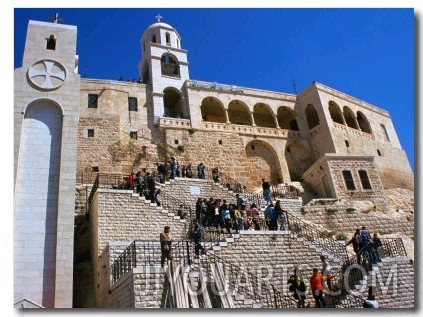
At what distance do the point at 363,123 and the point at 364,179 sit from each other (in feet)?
28.7

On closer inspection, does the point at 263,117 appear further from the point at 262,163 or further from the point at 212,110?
the point at 262,163

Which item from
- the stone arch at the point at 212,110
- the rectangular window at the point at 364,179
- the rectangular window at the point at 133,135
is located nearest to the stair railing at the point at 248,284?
the rectangular window at the point at 364,179

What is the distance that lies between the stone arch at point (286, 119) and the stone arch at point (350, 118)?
334 cm

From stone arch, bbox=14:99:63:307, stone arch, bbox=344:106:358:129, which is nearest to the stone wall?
stone arch, bbox=14:99:63:307

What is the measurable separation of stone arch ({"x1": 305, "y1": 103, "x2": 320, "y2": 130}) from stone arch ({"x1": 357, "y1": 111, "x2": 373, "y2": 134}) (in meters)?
3.21

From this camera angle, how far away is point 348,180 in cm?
1802

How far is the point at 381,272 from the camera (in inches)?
390

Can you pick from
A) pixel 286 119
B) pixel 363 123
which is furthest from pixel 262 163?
pixel 363 123

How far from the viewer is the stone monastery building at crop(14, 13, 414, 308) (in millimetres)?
9117

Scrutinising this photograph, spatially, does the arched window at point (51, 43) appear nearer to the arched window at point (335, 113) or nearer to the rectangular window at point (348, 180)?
the rectangular window at point (348, 180)

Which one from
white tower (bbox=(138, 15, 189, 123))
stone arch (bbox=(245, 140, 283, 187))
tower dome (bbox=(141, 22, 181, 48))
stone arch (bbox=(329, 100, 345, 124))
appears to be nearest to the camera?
stone arch (bbox=(245, 140, 283, 187))

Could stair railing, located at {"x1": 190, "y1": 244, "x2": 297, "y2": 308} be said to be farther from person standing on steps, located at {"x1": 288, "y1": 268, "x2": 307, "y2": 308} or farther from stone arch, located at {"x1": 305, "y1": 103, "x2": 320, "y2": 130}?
stone arch, located at {"x1": 305, "y1": 103, "x2": 320, "y2": 130}

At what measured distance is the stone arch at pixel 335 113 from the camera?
24.1 meters
